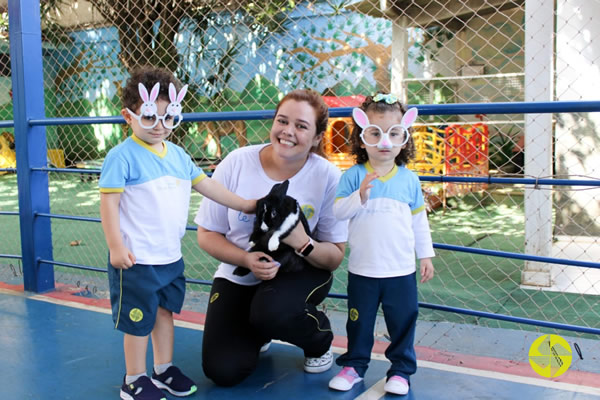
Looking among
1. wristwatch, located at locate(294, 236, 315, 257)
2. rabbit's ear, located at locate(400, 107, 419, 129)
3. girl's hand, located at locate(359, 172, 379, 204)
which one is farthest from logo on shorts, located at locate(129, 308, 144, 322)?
rabbit's ear, located at locate(400, 107, 419, 129)

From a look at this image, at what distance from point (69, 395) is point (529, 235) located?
276 centimetres

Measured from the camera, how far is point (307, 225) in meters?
1.86

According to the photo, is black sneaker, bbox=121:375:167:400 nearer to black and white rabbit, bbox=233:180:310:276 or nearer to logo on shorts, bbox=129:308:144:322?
logo on shorts, bbox=129:308:144:322

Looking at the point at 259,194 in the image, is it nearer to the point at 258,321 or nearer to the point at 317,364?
the point at 258,321

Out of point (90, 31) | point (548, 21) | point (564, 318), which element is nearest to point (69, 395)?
point (564, 318)

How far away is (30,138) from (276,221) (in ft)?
5.36

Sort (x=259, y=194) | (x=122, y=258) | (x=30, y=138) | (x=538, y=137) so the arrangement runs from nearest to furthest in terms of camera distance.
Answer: (x=122, y=258), (x=259, y=194), (x=30, y=138), (x=538, y=137)

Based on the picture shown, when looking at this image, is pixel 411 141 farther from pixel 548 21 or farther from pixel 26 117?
pixel 548 21

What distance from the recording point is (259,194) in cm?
192

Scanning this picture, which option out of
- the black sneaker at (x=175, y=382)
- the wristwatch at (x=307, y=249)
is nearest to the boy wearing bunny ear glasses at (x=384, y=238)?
the wristwatch at (x=307, y=249)

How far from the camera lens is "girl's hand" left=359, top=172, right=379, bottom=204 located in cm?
163

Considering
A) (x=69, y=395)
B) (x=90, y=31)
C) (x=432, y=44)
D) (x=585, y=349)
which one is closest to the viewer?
(x=69, y=395)

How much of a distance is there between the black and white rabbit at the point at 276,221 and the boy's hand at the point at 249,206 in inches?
1.6

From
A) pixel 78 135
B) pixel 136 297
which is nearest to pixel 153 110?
pixel 136 297
